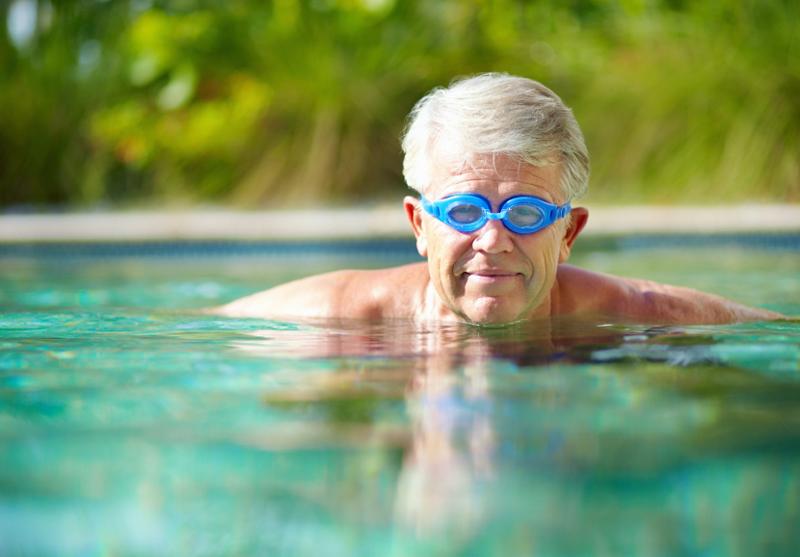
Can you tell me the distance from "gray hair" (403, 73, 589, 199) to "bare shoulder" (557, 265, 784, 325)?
45 cm

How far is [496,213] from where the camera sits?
270 centimetres

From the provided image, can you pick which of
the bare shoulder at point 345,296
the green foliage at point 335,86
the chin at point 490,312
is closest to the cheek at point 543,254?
the chin at point 490,312

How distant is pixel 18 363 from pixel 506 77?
1422 mm

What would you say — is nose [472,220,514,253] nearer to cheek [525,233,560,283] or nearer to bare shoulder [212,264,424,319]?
cheek [525,233,560,283]

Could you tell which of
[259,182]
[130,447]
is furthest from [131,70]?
[130,447]

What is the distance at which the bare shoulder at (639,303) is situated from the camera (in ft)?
10.5

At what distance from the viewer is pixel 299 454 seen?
5.48 ft

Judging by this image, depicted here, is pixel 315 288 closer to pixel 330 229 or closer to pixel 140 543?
pixel 140 543

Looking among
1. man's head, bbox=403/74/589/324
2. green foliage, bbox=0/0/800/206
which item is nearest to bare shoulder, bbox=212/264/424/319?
man's head, bbox=403/74/589/324

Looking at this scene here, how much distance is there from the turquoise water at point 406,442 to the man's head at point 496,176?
0.16m

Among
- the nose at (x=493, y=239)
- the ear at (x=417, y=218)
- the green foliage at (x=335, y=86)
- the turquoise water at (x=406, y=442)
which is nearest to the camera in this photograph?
the turquoise water at (x=406, y=442)

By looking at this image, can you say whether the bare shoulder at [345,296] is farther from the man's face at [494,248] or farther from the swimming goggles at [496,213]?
the swimming goggles at [496,213]

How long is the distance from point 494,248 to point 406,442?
3.40 feet

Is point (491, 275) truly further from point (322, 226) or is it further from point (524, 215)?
point (322, 226)
